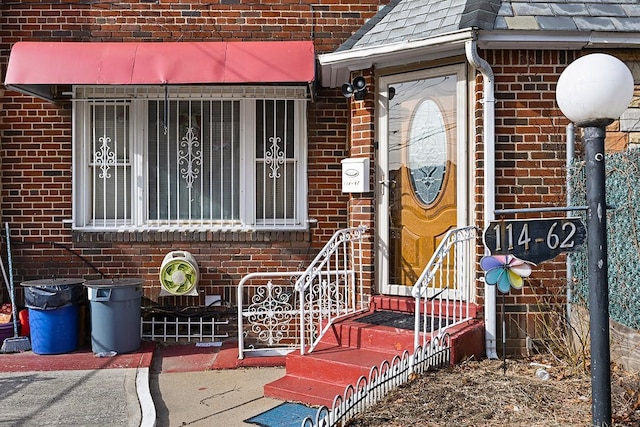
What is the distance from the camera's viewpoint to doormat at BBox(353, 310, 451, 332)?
5.60 meters

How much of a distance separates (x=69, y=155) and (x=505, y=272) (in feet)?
17.1

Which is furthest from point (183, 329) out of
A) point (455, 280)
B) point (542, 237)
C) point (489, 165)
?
point (542, 237)

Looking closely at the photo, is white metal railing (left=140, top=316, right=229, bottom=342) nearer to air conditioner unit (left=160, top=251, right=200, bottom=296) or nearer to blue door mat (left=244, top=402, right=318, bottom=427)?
air conditioner unit (left=160, top=251, right=200, bottom=296)

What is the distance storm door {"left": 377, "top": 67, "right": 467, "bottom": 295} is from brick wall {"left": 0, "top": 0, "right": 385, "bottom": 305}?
1021 mm

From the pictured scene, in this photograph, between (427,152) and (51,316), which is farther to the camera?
(51,316)

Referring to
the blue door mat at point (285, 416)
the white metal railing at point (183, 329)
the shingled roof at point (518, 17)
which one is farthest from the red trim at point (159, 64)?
the blue door mat at point (285, 416)

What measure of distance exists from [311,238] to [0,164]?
3.76m

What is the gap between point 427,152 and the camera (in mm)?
6238

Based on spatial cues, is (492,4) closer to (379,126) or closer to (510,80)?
(510,80)

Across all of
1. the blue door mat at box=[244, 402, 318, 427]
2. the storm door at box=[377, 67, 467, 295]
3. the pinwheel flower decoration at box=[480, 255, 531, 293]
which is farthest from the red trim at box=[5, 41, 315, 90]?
the blue door mat at box=[244, 402, 318, 427]

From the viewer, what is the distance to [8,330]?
6.68 metres

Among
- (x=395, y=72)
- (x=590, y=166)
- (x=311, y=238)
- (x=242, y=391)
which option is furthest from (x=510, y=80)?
(x=242, y=391)

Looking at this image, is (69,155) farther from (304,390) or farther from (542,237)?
(542,237)

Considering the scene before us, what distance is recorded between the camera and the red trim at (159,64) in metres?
6.36
